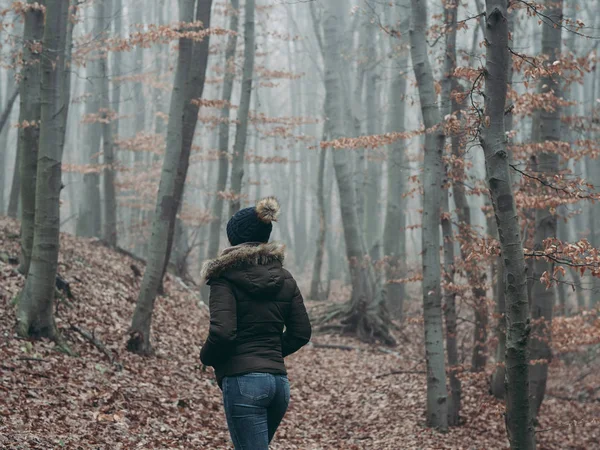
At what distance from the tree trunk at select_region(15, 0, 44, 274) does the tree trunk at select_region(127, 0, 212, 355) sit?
72.3 inches

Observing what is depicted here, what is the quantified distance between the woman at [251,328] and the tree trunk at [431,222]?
15.1ft

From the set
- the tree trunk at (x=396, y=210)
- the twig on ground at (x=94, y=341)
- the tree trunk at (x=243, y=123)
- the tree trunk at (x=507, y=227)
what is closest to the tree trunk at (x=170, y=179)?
the twig on ground at (x=94, y=341)

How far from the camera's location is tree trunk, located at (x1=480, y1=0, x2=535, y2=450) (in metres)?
5.11

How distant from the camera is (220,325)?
3879 millimetres

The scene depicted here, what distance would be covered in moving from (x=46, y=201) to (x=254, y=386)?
551cm

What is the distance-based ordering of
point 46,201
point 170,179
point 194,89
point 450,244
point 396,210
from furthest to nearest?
point 396,210 → point 194,89 → point 170,179 → point 450,244 → point 46,201


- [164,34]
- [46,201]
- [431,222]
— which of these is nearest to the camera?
[46,201]

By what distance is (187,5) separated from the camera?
1099 cm

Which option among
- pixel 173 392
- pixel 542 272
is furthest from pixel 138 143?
pixel 542 272

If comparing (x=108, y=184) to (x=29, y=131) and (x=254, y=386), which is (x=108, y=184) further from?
(x=254, y=386)

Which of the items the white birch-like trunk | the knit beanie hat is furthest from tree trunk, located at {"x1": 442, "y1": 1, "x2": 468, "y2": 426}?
the knit beanie hat

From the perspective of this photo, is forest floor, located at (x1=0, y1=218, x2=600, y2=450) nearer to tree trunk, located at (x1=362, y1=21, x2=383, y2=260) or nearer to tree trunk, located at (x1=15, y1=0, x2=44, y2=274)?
tree trunk, located at (x1=15, y1=0, x2=44, y2=274)

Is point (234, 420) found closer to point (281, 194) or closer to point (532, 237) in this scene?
point (532, 237)

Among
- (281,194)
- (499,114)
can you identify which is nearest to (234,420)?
(499,114)
